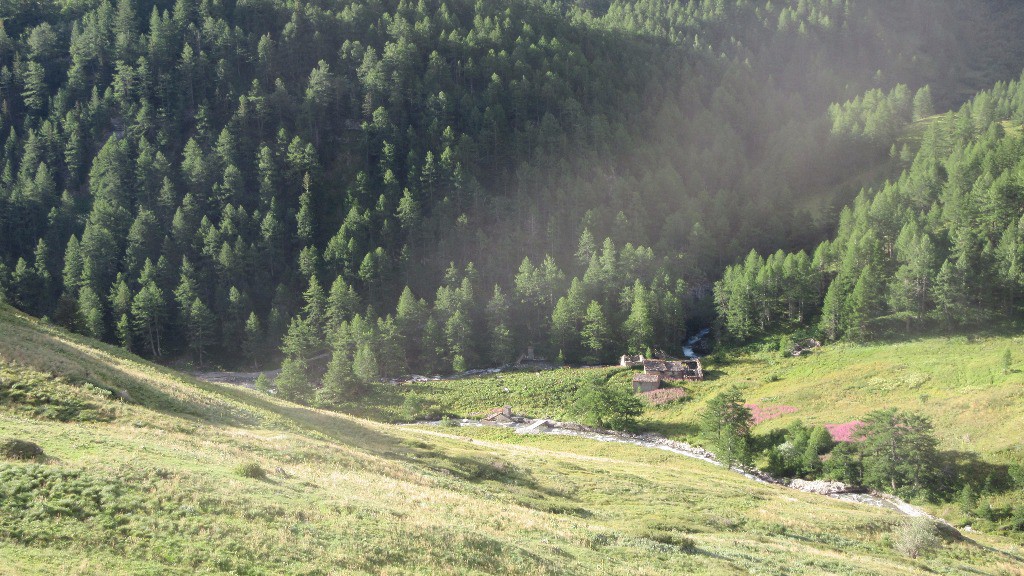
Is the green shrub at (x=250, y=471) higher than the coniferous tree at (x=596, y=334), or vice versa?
the coniferous tree at (x=596, y=334)

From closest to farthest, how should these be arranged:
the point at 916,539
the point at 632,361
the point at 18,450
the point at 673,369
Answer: the point at 18,450, the point at 916,539, the point at 673,369, the point at 632,361

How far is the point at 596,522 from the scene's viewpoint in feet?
123

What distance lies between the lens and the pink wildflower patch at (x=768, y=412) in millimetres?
79938

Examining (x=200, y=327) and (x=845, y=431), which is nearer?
(x=845, y=431)

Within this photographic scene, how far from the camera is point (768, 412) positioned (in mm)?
81125

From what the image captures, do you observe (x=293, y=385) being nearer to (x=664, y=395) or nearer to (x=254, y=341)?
(x=254, y=341)

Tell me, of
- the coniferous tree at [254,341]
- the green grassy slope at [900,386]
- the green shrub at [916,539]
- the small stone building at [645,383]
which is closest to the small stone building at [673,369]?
the small stone building at [645,383]

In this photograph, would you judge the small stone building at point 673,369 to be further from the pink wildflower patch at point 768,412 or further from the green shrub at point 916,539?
the green shrub at point 916,539

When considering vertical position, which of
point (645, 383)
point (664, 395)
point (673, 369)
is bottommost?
point (664, 395)

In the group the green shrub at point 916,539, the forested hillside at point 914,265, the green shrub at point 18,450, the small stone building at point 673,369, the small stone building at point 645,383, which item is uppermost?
the forested hillside at point 914,265

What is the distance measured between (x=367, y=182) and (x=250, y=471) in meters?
116

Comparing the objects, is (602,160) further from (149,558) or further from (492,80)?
(149,558)

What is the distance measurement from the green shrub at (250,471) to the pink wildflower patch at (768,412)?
67.1 meters

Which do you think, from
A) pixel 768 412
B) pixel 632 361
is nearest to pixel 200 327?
pixel 632 361
